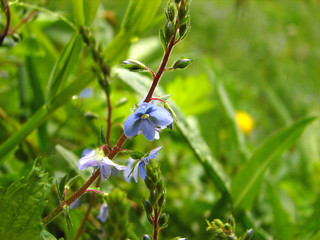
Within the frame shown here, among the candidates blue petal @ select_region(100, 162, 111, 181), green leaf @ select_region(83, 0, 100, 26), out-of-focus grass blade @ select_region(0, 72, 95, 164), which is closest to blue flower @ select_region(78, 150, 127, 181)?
blue petal @ select_region(100, 162, 111, 181)

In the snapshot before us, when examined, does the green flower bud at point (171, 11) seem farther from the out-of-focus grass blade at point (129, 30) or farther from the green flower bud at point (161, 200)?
the out-of-focus grass blade at point (129, 30)

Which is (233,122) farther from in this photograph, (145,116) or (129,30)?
(145,116)

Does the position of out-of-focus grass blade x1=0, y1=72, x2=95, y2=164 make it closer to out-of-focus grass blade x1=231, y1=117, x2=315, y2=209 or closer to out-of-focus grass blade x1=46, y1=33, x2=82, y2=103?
out-of-focus grass blade x1=46, y1=33, x2=82, y2=103

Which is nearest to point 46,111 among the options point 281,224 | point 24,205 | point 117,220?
point 24,205

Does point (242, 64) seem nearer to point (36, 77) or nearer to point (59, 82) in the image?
point (36, 77)

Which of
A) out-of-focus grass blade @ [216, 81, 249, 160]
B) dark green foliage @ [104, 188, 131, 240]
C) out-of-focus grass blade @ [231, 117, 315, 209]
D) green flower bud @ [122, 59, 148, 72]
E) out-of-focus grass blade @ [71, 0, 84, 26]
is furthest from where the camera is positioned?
out-of-focus grass blade @ [216, 81, 249, 160]

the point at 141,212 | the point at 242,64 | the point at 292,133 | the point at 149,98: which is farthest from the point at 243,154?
the point at 242,64
